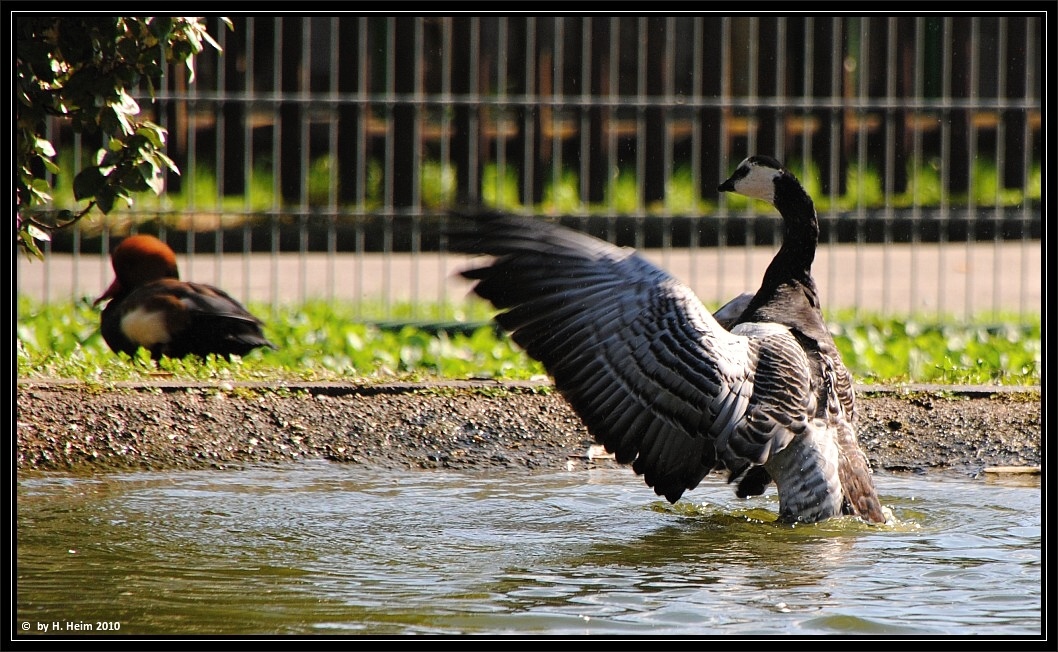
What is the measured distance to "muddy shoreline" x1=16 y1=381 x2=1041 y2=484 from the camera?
5.20 meters

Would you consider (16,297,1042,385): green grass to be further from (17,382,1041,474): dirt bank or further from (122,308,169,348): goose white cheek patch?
(17,382,1041,474): dirt bank

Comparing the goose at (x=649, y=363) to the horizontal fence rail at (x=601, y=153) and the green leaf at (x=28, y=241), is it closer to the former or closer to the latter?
the green leaf at (x=28, y=241)

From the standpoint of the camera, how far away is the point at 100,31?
475cm

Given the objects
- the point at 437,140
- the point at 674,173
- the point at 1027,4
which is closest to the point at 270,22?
the point at 437,140

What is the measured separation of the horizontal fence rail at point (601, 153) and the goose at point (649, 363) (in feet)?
14.9

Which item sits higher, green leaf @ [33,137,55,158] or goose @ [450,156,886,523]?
green leaf @ [33,137,55,158]

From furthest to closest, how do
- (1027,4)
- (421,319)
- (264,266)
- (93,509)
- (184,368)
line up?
(264,266) → (1027,4) → (421,319) → (184,368) → (93,509)

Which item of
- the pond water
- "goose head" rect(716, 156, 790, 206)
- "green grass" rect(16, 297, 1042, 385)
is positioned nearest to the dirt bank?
the pond water

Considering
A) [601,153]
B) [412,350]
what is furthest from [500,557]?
[601,153]

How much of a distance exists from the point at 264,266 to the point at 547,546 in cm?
773

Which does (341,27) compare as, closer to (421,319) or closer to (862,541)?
(421,319)

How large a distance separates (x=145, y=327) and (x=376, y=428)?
152 cm

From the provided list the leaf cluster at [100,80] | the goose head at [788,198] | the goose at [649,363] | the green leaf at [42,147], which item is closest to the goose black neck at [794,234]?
the goose head at [788,198]

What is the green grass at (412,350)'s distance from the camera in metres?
6.14
